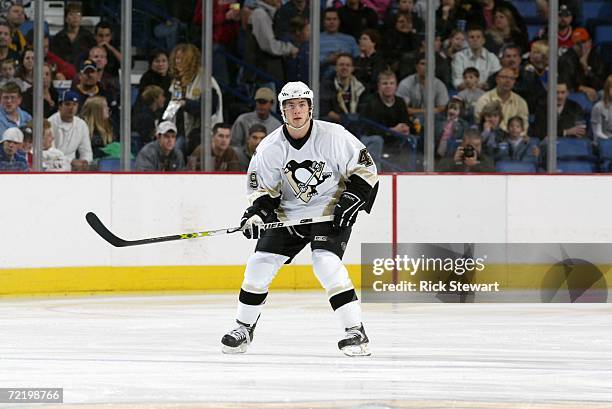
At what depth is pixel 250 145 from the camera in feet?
33.8

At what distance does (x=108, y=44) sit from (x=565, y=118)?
3378 millimetres

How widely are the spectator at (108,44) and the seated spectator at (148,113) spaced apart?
Answer: 0.26 meters

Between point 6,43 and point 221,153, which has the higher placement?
point 6,43

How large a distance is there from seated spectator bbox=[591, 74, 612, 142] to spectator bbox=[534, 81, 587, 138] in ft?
0.27

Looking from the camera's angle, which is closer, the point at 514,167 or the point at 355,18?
the point at 355,18

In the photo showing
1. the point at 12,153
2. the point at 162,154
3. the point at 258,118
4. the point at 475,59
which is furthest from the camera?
the point at 475,59

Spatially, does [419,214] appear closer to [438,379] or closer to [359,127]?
[359,127]

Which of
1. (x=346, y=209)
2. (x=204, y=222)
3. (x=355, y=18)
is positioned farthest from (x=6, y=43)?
(x=346, y=209)

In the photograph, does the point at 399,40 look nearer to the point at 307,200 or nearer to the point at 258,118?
the point at 258,118

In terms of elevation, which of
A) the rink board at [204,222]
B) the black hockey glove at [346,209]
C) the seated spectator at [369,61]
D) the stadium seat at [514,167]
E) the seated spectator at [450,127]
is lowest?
the rink board at [204,222]

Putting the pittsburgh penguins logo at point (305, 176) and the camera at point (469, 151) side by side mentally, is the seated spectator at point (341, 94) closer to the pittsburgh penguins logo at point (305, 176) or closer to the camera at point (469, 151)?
the camera at point (469, 151)

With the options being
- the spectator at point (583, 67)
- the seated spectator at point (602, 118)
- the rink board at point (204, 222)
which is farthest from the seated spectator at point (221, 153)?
the seated spectator at point (602, 118)

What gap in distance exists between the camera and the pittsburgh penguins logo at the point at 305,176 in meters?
6.37

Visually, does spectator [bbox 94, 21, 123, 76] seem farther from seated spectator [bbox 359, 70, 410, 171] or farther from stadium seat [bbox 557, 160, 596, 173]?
stadium seat [bbox 557, 160, 596, 173]
